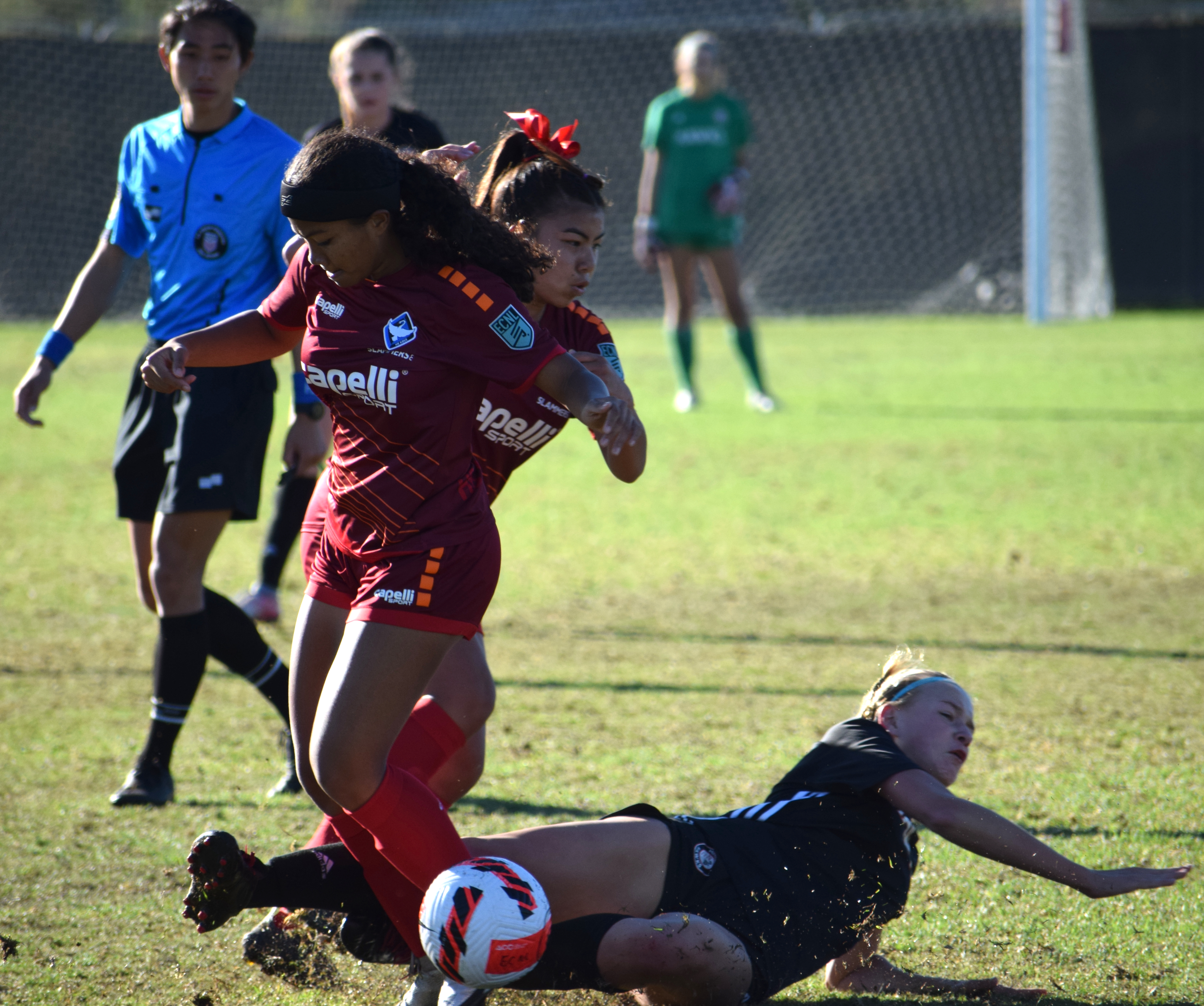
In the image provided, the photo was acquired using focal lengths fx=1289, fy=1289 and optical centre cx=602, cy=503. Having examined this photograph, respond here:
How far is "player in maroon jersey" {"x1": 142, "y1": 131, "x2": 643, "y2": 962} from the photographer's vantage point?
2.32m

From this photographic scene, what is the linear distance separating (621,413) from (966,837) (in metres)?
1.10

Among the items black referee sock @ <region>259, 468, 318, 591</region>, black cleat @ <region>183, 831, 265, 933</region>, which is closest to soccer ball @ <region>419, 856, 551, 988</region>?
black cleat @ <region>183, 831, 265, 933</region>

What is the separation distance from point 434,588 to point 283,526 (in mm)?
3051

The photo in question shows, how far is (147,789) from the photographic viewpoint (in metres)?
3.60

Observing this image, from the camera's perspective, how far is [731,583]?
237 inches

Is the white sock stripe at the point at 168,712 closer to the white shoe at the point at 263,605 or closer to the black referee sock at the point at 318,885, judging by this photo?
the black referee sock at the point at 318,885

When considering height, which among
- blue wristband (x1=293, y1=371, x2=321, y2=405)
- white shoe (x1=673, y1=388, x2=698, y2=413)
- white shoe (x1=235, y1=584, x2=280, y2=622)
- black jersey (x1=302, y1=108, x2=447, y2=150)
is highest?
black jersey (x1=302, y1=108, x2=447, y2=150)

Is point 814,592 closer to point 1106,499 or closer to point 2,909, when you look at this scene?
point 1106,499

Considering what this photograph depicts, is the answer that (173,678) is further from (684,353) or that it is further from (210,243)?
(684,353)

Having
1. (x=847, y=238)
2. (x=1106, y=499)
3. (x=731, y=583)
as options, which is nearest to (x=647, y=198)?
(x=1106, y=499)

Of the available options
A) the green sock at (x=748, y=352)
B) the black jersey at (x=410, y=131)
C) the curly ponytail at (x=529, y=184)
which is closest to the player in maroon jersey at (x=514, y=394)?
the curly ponytail at (x=529, y=184)

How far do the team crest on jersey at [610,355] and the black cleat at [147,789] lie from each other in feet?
6.05

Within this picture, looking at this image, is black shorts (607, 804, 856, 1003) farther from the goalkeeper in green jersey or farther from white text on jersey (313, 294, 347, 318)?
the goalkeeper in green jersey

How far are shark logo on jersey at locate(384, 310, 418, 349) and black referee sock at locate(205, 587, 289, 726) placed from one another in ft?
5.47
